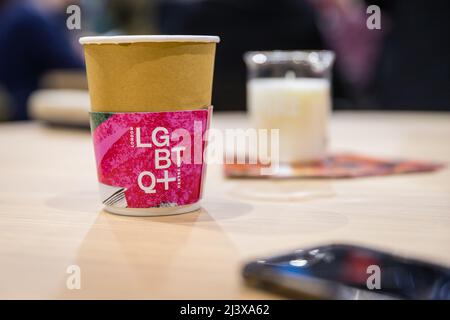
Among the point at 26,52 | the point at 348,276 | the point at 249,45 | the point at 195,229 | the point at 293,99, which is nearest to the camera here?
the point at 348,276

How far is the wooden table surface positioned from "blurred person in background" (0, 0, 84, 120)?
1901mm

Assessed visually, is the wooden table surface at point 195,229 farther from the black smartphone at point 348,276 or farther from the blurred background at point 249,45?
the blurred background at point 249,45

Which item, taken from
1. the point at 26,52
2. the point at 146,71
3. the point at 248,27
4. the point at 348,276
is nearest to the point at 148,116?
the point at 146,71

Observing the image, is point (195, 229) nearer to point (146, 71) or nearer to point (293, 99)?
point (146, 71)

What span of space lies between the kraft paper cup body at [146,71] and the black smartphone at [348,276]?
24cm

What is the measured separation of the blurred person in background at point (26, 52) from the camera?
9.17 feet

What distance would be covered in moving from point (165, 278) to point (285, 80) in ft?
2.40

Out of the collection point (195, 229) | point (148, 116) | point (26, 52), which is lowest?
point (195, 229)

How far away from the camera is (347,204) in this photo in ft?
2.41

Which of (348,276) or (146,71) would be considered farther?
(146,71)

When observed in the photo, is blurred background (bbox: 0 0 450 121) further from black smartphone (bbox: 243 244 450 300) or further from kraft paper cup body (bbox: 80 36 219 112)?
black smartphone (bbox: 243 244 450 300)

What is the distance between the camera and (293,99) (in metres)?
1.13

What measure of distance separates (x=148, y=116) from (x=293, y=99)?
0.52 meters

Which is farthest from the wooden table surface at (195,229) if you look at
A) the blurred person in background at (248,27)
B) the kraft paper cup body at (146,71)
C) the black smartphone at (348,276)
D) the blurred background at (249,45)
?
the blurred person in background at (248,27)
